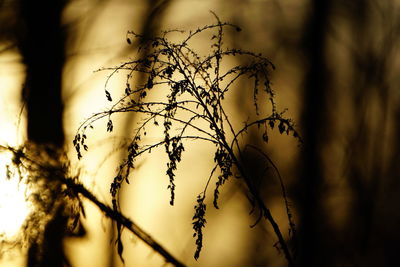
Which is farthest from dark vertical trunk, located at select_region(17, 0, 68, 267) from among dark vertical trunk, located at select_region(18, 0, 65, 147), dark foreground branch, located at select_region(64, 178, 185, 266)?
dark foreground branch, located at select_region(64, 178, 185, 266)

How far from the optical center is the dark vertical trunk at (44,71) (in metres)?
2.22

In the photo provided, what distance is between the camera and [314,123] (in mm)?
2240

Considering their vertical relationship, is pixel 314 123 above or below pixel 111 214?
above

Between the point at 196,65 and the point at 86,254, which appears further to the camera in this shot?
the point at 86,254

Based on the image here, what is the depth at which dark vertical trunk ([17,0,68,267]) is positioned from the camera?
222 centimetres

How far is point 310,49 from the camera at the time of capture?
223 cm

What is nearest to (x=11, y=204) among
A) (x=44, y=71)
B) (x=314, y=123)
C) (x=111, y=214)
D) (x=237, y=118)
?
(x=111, y=214)

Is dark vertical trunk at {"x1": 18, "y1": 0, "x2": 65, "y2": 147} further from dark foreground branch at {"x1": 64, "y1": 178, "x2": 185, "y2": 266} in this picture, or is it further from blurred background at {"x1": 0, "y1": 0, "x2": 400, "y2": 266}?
dark foreground branch at {"x1": 64, "y1": 178, "x2": 185, "y2": 266}

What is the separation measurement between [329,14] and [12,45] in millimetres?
2047

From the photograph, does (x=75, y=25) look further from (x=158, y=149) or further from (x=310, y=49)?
(x=310, y=49)

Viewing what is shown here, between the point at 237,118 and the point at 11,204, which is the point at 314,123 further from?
the point at 11,204

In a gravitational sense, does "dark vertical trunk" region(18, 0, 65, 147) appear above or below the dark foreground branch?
above

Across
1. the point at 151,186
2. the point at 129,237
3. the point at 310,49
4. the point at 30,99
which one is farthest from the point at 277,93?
the point at 30,99

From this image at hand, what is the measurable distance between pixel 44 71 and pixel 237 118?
4.18 ft
